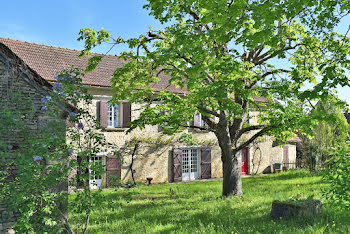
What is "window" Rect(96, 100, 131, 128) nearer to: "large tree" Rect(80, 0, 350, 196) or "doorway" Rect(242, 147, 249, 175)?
"large tree" Rect(80, 0, 350, 196)

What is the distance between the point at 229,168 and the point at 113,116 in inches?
291

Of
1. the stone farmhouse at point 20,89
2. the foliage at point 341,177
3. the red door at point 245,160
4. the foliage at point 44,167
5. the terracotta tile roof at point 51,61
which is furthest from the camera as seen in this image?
the red door at point 245,160

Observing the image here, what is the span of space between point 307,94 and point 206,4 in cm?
269

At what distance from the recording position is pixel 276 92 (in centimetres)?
1112

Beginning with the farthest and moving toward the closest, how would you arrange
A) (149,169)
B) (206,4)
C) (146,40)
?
(149,169), (146,40), (206,4)

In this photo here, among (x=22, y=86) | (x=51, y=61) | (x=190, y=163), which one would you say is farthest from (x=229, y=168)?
(x=51, y=61)

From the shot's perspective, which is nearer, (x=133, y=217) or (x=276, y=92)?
(x=133, y=217)

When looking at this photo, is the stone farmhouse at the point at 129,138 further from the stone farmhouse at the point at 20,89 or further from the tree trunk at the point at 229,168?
the stone farmhouse at the point at 20,89

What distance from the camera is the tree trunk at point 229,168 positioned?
13.4 metres

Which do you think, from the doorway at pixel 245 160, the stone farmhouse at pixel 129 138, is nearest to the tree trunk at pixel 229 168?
the stone farmhouse at pixel 129 138

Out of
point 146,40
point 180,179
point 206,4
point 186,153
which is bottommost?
point 180,179

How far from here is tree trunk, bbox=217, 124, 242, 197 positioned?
13.4 meters

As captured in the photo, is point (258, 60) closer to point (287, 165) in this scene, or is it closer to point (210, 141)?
point (210, 141)

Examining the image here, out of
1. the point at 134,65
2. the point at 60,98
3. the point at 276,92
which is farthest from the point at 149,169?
the point at 60,98
